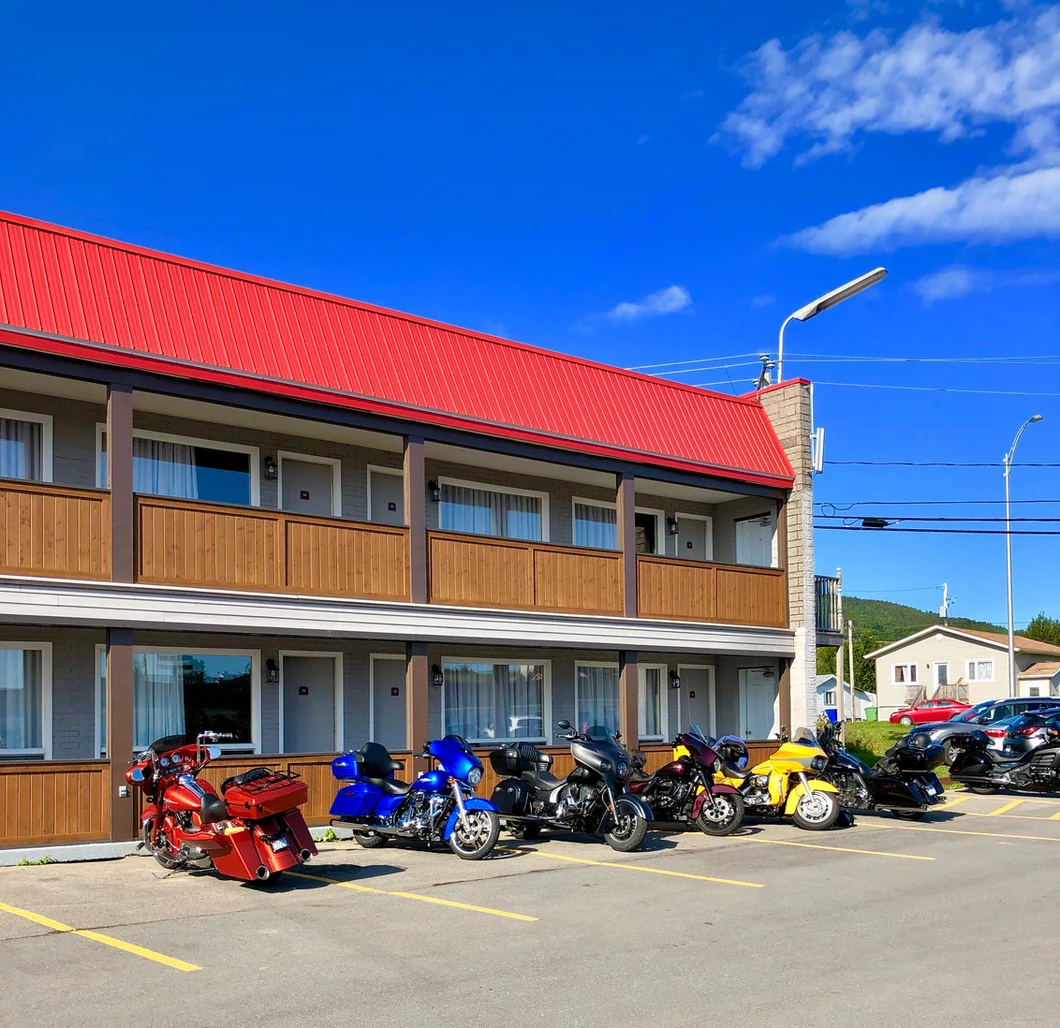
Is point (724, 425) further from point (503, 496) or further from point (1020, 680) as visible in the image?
point (1020, 680)

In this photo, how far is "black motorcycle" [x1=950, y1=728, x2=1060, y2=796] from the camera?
A: 21.7 meters

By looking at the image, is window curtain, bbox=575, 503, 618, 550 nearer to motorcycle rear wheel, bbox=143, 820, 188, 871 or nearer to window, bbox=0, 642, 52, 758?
window, bbox=0, 642, 52, 758

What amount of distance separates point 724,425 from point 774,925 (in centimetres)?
1342

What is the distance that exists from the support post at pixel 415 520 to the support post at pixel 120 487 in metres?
3.87

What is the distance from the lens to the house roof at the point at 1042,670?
6094 centimetres

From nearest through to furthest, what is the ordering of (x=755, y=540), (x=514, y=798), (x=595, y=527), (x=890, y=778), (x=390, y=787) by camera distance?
(x=390, y=787), (x=514, y=798), (x=890, y=778), (x=595, y=527), (x=755, y=540)

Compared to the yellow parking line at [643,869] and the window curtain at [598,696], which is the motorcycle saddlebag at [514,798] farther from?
the window curtain at [598,696]

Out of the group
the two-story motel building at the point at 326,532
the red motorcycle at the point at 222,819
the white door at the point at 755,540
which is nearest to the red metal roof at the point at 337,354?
the two-story motel building at the point at 326,532

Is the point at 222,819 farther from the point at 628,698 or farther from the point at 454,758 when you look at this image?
the point at 628,698

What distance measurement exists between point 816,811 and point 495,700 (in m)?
5.96

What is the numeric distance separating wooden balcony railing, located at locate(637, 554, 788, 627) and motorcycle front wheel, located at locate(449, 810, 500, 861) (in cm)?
690

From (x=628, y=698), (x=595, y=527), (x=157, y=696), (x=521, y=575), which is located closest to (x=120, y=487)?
(x=157, y=696)

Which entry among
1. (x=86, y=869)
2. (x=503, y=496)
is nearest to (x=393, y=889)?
(x=86, y=869)

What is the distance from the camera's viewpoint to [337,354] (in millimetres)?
17047
